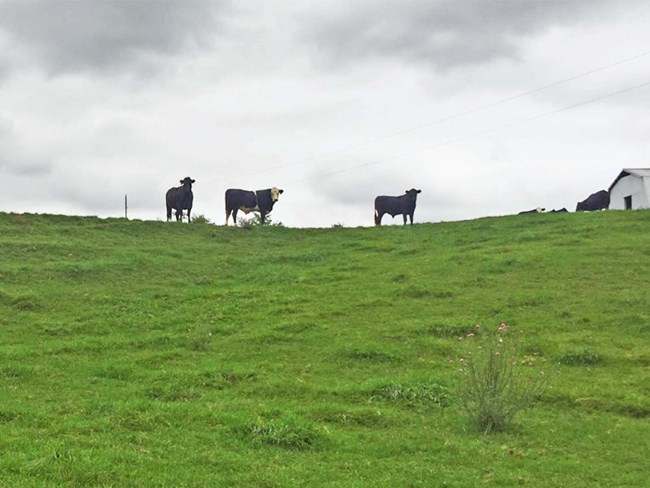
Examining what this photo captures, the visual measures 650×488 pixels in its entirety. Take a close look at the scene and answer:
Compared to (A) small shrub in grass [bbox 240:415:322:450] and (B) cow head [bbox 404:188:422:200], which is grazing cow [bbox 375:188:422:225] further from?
(A) small shrub in grass [bbox 240:415:322:450]

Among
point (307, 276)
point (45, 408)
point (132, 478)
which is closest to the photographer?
point (132, 478)

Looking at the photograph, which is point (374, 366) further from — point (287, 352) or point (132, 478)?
point (132, 478)

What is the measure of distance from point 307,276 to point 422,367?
8.61m

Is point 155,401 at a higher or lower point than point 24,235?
lower

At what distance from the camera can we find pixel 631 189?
140 ft

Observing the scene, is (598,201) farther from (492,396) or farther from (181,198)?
(492,396)

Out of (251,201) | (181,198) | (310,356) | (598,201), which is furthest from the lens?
(598,201)

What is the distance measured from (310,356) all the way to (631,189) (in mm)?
34440

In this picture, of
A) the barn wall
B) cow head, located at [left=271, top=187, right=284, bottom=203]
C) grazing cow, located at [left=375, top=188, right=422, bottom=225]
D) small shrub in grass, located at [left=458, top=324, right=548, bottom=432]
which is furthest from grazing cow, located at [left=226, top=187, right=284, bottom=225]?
small shrub in grass, located at [left=458, top=324, right=548, bottom=432]

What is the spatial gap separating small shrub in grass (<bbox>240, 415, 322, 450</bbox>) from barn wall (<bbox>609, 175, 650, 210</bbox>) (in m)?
36.3

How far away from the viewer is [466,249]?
23.8 metres

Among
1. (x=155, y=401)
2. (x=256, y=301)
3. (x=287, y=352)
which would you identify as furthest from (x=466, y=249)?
(x=155, y=401)

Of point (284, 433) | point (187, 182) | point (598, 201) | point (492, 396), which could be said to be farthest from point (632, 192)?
point (284, 433)

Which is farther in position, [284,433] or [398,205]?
[398,205]
